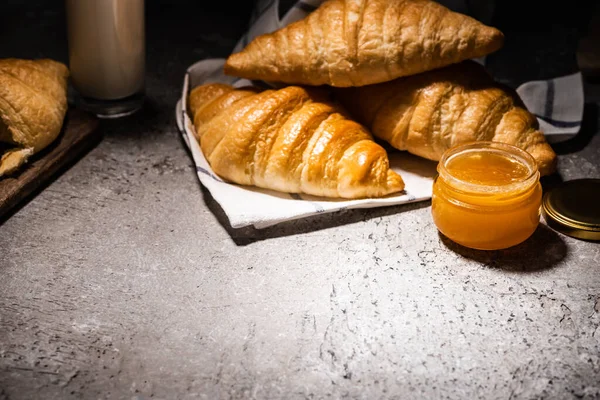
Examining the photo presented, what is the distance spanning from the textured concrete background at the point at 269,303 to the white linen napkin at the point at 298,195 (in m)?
0.04

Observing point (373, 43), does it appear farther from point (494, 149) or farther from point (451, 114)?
point (494, 149)

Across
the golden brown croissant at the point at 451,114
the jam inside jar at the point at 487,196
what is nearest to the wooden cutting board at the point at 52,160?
the golden brown croissant at the point at 451,114

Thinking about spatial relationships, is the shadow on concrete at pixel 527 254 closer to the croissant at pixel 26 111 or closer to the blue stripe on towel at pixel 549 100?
the blue stripe on towel at pixel 549 100

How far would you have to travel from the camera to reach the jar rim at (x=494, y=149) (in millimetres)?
1451

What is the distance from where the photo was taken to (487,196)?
1.46 meters

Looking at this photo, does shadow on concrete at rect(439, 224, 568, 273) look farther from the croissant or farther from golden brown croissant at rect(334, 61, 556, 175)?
the croissant

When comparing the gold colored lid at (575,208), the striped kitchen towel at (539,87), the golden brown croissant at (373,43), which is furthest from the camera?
the striped kitchen towel at (539,87)

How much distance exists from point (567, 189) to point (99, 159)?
47.6 inches

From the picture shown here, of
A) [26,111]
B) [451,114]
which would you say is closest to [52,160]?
[26,111]

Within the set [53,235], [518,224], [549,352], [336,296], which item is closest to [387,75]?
[518,224]

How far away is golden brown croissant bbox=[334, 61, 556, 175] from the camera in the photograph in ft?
5.59

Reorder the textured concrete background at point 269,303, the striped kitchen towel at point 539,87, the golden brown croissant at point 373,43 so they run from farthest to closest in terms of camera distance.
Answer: the striped kitchen towel at point 539,87, the golden brown croissant at point 373,43, the textured concrete background at point 269,303

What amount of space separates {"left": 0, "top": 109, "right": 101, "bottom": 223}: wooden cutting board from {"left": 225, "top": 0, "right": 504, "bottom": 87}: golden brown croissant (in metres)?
0.53

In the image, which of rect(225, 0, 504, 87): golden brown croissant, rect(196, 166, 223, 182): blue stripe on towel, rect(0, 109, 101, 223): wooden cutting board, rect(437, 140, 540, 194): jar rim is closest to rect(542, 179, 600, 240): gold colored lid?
rect(437, 140, 540, 194): jar rim
